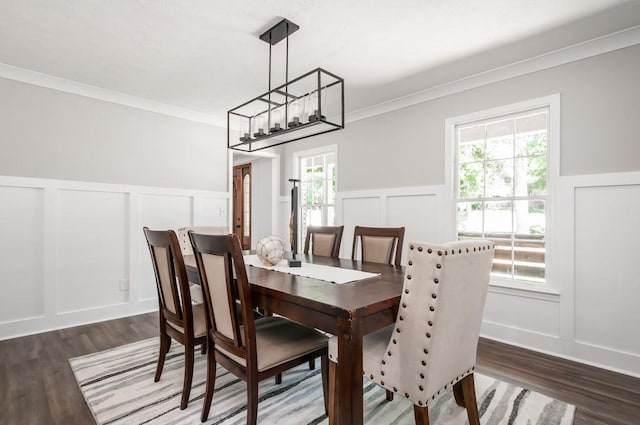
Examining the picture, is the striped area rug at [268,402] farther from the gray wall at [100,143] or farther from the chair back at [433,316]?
the gray wall at [100,143]

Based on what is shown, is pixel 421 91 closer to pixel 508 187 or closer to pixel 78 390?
pixel 508 187

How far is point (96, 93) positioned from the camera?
345cm

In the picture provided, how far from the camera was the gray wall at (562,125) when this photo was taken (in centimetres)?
240

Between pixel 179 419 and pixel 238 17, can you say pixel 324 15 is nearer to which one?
pixel 238 17

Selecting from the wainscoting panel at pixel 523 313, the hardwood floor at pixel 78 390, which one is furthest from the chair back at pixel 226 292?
the wainscoting panel at pixel 523 313

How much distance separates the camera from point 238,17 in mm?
2170

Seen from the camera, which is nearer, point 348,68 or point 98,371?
point 98,371

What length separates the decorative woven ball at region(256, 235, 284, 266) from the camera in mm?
2232

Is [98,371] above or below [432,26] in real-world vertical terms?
below

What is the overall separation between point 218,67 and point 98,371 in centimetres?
261

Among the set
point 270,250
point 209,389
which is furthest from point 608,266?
point 209,389

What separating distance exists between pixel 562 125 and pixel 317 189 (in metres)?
3.01

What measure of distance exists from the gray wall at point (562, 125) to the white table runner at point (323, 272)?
178 centimetres

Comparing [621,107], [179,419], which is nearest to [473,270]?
[179,419]
